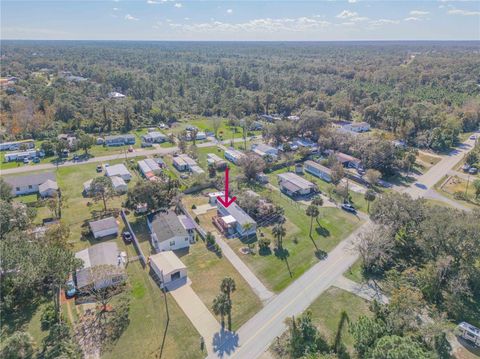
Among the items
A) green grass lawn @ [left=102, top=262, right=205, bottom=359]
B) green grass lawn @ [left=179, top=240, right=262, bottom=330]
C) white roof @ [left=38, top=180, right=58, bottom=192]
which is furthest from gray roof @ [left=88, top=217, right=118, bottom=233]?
white roof @ [left=38, top=180, right=58, bottom=192]

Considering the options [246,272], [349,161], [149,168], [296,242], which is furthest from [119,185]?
[349,161]

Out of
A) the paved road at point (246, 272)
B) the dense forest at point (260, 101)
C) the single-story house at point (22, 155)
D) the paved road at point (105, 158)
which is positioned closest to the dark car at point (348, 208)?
the paved road at point (246, 272)

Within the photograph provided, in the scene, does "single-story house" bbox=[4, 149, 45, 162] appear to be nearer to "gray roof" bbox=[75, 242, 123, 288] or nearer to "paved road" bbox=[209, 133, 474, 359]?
"gray roof" bbox=[75, 242, 123, 288]

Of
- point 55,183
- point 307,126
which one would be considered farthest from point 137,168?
point 307,126

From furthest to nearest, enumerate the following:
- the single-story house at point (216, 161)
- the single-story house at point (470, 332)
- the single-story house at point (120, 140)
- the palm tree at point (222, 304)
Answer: the single-story house at point (120, 140), the single-story house at point (216, 161), the palm tree at point (222, 304), the single-story house at point (470, 332)

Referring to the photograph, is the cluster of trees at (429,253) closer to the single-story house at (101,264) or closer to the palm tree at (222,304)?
the palm tree at (222,304)

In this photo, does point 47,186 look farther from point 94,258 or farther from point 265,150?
point 265,150
